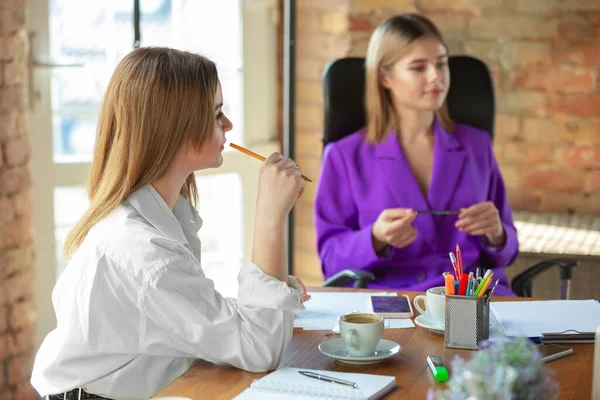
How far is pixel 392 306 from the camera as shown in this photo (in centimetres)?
169

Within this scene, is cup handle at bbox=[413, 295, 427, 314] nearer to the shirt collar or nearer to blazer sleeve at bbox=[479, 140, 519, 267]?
the shirt collar

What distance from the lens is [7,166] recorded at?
245 cm

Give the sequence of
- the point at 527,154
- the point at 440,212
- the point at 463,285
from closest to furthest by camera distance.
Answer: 1. the point at 463,285
2. the point at 440,212
3. the point at 527,154

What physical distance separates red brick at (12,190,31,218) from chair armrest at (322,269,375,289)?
93 cm

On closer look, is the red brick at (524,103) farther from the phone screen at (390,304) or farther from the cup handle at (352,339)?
the cup handle at (352,339)

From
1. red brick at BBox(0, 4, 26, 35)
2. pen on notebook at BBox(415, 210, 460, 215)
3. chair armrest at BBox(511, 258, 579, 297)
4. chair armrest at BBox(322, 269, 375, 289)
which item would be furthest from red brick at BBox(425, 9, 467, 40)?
red brick at BBox(0, 4, 26, 35)

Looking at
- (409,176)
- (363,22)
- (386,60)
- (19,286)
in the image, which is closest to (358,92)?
(386,60)

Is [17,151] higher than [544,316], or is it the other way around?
[17,151]

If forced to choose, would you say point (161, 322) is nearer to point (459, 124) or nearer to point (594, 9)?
point (459, 124)

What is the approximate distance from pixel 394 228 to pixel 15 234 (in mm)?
1096

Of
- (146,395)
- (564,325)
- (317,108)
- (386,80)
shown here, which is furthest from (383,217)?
(317,108)

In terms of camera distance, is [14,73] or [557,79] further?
[557,79]

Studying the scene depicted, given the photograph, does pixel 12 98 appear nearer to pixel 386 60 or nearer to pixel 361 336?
pixel 386 60

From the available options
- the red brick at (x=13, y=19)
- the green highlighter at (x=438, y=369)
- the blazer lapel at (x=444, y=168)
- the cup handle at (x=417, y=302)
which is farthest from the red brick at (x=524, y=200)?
the green highlighter at (x=438, y=369)
